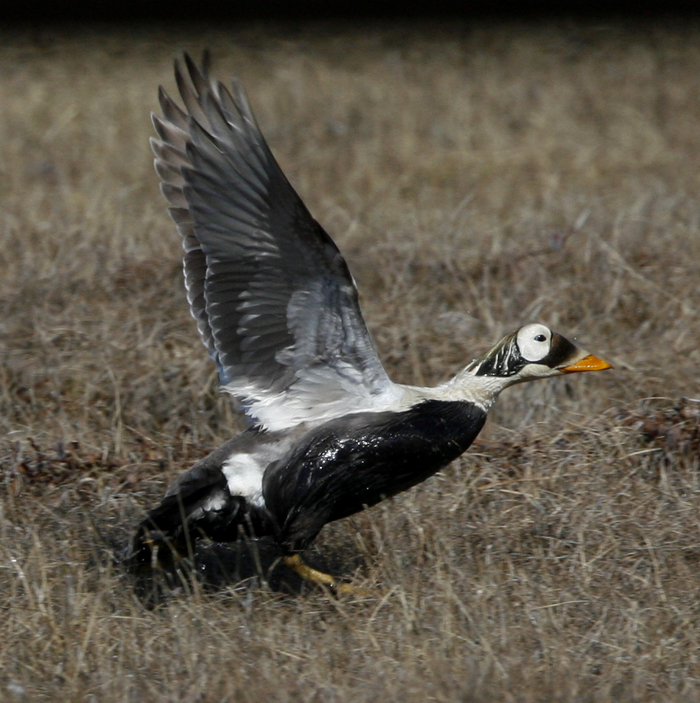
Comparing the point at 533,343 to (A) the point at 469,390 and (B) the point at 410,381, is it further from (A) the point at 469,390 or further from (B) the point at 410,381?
(B) the point at 410,381

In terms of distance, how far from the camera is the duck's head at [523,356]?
4277 millimetres

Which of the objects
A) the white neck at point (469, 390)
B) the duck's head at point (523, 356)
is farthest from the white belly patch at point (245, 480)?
the duck's head at point (523, 356)

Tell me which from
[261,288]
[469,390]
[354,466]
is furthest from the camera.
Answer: [469,390]

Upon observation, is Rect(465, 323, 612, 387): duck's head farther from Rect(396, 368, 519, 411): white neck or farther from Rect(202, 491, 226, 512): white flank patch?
Rect(202, 491, 226, 512): white flank patch

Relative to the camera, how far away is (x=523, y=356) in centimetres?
428

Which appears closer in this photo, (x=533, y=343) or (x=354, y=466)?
(x=354, y=466)

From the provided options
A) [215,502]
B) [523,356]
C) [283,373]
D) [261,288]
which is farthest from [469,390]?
[215,502]

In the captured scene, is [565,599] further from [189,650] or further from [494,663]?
[189,650]

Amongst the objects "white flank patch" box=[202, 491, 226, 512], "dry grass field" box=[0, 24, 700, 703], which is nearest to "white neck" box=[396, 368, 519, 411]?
"dry grass field" box=[0, 24, 700, 703]

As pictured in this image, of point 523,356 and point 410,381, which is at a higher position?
point 523,356

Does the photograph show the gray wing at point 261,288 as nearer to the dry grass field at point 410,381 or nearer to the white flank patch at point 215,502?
the white flank patch at point 215,502

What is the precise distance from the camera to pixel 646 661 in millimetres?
3414

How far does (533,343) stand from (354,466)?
78cm

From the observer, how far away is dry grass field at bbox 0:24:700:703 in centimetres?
347
